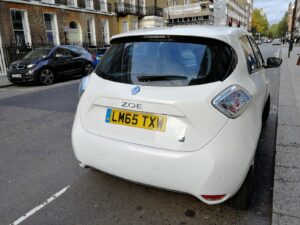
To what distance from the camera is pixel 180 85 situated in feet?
7.24

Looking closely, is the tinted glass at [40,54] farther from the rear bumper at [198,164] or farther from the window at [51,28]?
the window at [51,28]

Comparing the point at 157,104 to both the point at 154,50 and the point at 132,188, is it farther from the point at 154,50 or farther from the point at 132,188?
the point at 132,188

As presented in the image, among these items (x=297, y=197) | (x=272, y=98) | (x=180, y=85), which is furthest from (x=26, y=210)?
(x=272, y=98)

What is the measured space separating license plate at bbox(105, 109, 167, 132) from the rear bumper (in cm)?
17

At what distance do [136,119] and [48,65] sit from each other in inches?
388

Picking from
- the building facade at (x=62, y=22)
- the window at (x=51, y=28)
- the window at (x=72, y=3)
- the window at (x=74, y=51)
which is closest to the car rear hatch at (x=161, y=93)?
the window at (x=74, y=51)

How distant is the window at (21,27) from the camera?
18781mm

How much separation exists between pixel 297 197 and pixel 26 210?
2.57 meters

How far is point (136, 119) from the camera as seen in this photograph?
7.52ft

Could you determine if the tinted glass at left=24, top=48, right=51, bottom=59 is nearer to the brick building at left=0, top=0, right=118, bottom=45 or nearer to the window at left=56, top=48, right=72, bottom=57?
the window at left=56, top=48, right=72, bottom=57

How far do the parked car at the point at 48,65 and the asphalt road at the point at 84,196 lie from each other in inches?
271

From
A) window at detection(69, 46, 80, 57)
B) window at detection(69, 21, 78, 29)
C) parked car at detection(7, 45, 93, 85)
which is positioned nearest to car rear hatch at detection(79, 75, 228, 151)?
parked car at detection(7, 45, 93, 85)

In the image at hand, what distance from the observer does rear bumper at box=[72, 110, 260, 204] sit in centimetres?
205

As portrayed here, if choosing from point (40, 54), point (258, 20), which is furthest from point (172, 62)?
point (258, 20)
